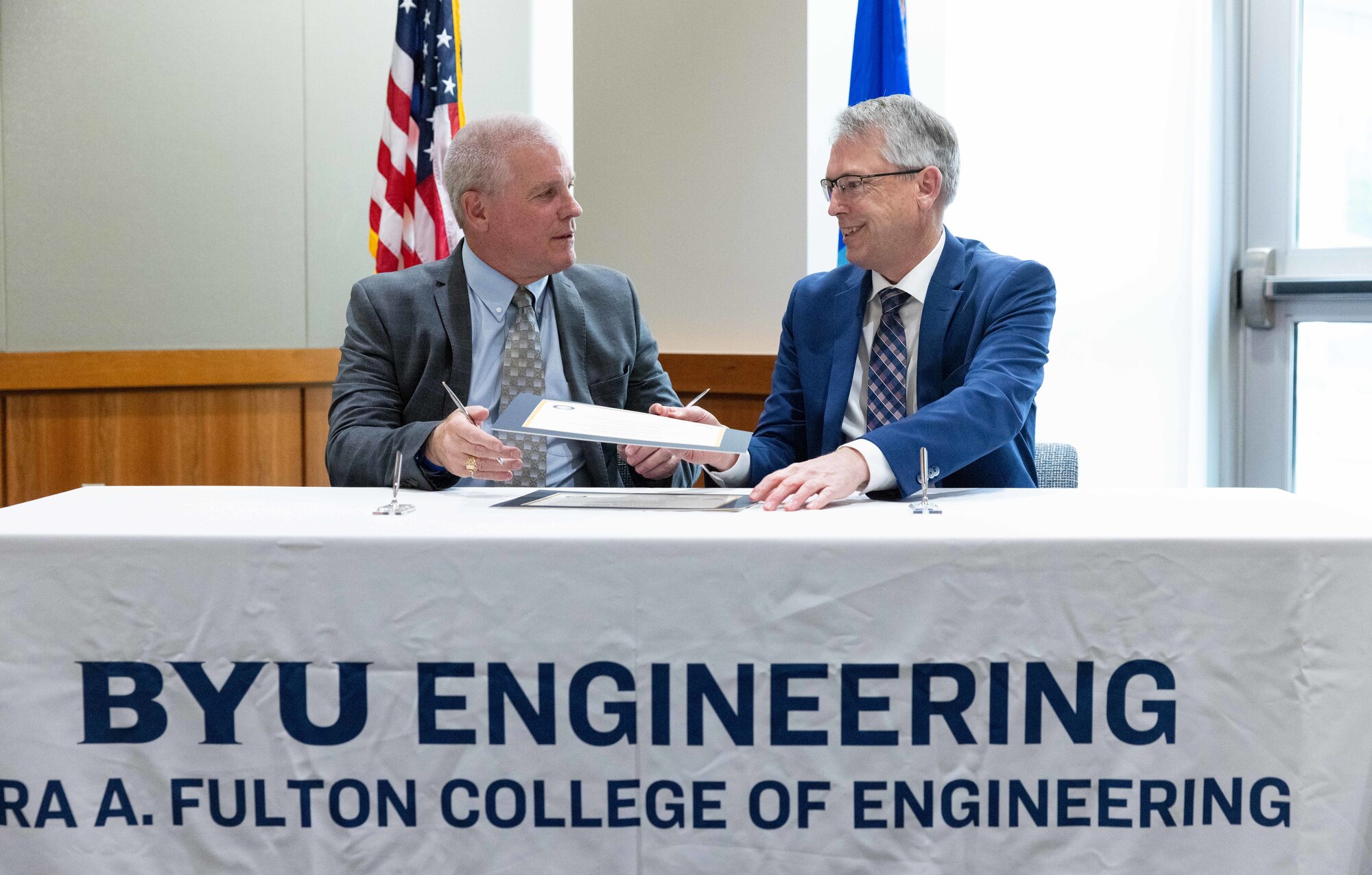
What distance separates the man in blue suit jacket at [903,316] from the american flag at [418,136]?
1773mm

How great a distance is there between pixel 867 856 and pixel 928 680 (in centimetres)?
21

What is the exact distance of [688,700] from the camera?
1269 mm

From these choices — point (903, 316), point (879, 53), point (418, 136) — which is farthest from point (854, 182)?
point (418, 136)

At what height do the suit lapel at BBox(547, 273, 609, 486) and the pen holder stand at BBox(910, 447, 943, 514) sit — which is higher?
the suit lapel at BBox(547, 273, 609, 486)

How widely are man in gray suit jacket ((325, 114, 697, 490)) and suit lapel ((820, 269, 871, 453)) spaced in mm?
294

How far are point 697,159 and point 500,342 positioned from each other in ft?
5.33

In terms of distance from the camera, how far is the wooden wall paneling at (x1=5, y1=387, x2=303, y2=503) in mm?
Answer: 3420

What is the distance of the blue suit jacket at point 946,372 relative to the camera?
5.45 ft

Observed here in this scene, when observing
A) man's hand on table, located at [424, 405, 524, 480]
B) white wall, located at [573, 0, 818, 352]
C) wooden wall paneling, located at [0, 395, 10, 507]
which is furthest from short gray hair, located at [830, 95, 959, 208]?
wooden wall paneling, located at [0, 395, 10, 507]

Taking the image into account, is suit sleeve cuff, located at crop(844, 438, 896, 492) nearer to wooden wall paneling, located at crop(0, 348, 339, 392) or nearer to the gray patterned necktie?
the gray patterned necktie

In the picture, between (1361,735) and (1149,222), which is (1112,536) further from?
(1149,222)

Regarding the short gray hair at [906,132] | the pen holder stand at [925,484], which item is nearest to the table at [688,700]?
the pen holder stand at [925,484]

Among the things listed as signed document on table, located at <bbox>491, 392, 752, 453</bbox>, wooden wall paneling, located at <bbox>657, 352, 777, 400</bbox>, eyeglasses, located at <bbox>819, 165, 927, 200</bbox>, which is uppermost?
eyeglasses, located at <bbox>819, 165, 927, 200</bbox>

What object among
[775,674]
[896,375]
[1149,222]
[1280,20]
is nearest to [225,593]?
[775,674]
